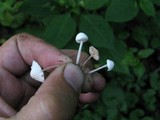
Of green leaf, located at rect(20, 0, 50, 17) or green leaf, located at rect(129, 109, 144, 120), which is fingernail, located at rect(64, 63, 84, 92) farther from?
green leaf, located at rect(129, 109, 144, 120)

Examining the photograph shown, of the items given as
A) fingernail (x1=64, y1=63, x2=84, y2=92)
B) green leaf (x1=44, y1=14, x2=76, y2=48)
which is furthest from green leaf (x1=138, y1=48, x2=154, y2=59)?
fingernail (x1=64, y1=63, x2=84, y2=92)

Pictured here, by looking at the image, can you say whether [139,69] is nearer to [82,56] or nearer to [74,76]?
[82,56]

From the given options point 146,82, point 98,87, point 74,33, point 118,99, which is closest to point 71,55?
point 98,87

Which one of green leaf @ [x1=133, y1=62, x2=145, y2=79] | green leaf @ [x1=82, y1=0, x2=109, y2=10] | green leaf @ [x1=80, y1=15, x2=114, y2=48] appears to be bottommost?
green leaf @ [x1=133, y1=62, x2=145, y2=79]

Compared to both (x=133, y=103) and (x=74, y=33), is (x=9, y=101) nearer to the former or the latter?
(x=74, y=33)

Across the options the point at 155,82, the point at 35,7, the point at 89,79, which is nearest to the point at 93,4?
the point at 35,7
